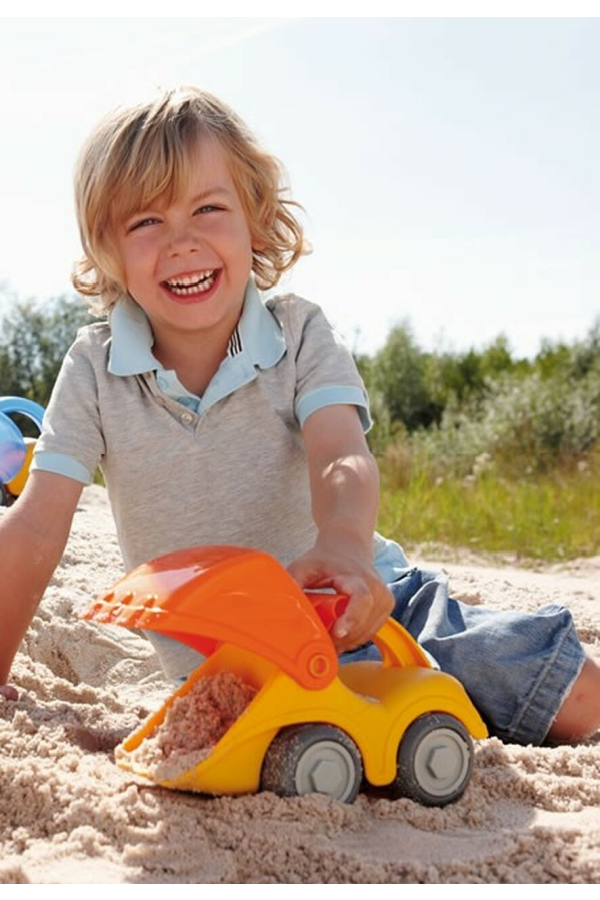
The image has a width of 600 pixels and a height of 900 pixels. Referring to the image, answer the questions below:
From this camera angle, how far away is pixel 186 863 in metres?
1.25

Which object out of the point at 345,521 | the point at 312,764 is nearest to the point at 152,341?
the point at 345,521

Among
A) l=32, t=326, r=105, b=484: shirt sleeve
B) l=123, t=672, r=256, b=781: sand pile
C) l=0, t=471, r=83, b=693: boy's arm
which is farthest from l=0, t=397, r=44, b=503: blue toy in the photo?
l=123, t=672, r=256, b=781: sand pile

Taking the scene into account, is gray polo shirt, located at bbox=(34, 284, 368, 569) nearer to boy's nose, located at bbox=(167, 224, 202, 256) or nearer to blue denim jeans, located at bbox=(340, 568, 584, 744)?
boy's nose, located at bbox=(167, 224, 202, 256)

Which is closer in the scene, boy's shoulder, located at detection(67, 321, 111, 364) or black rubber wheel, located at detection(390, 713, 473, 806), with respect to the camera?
black rubber wheel, located at detection(390, 713, 473, 806)

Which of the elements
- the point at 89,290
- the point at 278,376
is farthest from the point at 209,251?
the point at 89,290

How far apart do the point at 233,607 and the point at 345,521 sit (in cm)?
41

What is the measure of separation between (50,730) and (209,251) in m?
0.89

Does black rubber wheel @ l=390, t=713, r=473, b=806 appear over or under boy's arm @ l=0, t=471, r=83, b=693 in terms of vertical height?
under

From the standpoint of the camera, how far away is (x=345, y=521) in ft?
5.55

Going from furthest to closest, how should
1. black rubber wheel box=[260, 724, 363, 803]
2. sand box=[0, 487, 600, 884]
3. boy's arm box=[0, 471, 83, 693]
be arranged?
boy's arm box=[0, 471, 83, 693] → black rubber wheel box=[260, 724, 363, 803] → sand box=[0, 487, 600, 884]

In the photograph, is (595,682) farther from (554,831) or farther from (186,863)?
(186,863)

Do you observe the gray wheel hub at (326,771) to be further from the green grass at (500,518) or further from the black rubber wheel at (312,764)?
the green grass at (500,518)

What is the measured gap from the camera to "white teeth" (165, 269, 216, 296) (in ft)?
6.57

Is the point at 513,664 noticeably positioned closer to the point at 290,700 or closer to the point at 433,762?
the point at 433,762
